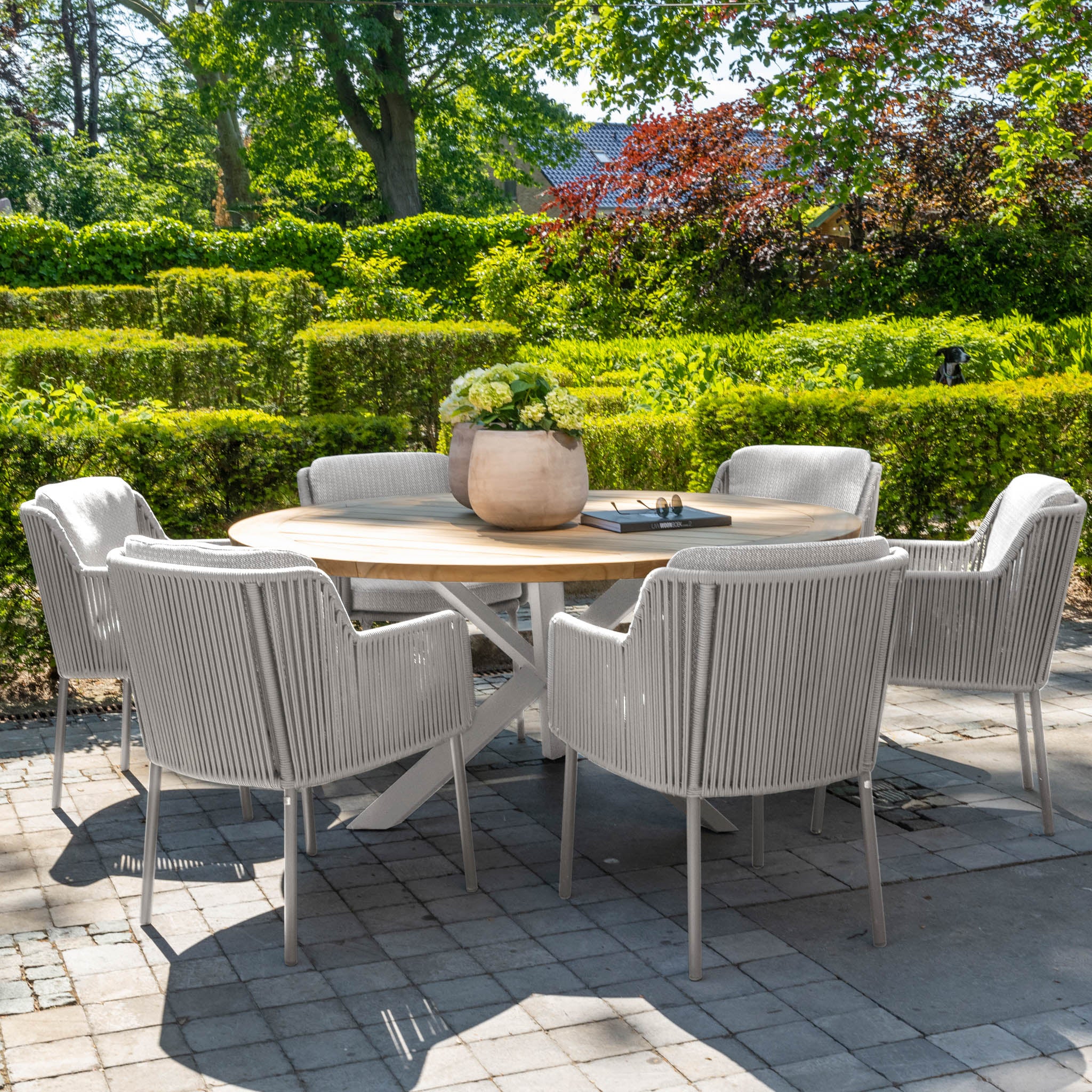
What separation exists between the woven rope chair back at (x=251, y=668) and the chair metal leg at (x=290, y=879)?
0.06m

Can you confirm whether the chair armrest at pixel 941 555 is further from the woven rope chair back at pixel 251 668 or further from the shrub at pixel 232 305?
the shrub at pixel 232 305

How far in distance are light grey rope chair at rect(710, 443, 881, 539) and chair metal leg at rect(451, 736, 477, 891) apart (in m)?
1.87

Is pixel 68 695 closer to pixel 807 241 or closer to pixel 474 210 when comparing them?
pixel 807 241

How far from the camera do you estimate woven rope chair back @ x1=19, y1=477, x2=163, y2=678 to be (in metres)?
3.70

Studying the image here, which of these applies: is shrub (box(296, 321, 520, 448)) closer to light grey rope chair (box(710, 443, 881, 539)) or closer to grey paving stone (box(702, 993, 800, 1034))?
light grey rope chair (box(710, 443, 881, 539))

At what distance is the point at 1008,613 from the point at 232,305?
9968 mm

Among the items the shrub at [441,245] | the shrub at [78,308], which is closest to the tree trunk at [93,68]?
the shrub at [441,245]

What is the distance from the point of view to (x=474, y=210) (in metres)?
31.5

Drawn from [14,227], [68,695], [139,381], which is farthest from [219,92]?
[68,695]

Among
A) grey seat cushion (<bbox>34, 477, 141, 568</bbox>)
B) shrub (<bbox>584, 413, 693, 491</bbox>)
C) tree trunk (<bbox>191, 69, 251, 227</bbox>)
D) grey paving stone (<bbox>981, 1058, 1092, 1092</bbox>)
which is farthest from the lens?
tree trunk (<bbox>191, 69, 251, 227</bbox>)

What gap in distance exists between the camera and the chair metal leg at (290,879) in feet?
9.05

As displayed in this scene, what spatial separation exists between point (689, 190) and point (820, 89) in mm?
4067

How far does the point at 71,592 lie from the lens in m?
3.73

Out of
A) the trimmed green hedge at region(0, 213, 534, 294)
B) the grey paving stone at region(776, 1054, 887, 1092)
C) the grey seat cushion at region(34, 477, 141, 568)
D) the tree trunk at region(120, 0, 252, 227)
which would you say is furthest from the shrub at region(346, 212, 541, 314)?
the grey paving stone at region(776, 1054, 887, 1092)
